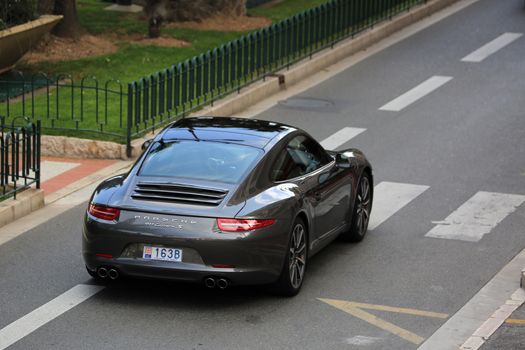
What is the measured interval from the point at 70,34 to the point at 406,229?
12625 millimetres

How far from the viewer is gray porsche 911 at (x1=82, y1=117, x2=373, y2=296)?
36.2 feet

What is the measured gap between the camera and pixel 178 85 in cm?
1950

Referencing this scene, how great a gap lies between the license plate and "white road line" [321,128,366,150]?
798 cm

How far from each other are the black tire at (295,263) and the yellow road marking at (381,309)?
30cm

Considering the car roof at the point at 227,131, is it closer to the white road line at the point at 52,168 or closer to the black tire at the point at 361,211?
the black tire at the point at 361,211

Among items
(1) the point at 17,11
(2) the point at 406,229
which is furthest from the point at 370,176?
(1) the point at 17,11

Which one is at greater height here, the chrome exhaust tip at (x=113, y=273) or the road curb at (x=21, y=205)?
the chrome exhaust tip at (x=113, y=273)

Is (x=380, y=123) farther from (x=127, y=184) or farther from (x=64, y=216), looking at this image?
(x=127, y=184)

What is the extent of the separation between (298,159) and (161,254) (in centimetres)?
209

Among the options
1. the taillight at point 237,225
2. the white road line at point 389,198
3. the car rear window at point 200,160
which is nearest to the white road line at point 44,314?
the car rear window at point 200,160

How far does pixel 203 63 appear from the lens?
2031 centimetres

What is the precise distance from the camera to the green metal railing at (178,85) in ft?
61.5

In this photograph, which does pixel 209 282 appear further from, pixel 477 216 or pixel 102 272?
pixel 477 216

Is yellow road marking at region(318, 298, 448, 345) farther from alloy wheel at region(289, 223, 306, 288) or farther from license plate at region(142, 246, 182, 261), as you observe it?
license plate at region(142, 246, 182, 261)
